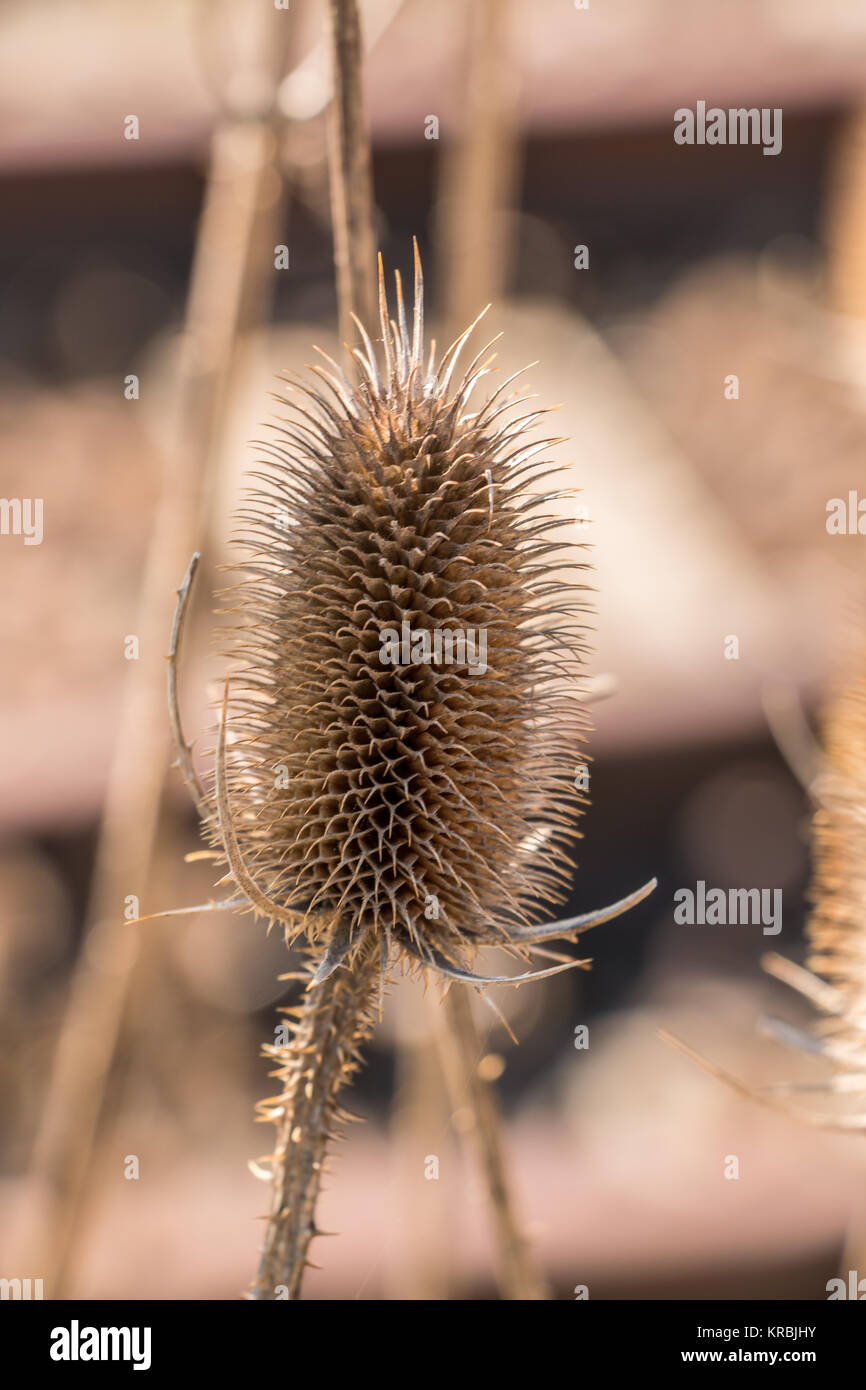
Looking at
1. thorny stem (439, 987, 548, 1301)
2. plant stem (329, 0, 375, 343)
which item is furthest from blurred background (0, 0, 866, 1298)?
plant stem (329, 0, 375, 343)

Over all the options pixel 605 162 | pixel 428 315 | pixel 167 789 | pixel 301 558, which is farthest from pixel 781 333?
pixel 301 558

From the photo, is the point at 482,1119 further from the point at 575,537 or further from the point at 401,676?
the point at 575,537

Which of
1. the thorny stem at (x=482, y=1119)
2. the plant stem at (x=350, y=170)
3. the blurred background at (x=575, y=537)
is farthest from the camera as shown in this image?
the blurred background at (x=575, y=537)

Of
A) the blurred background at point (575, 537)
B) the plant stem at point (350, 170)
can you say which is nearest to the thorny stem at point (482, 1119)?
the blurred background at point (575, 537)

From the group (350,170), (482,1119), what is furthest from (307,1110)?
(350,170)

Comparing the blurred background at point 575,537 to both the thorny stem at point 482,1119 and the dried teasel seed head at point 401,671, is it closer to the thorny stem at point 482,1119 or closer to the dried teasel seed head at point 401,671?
the thorny stem at point 482,1119

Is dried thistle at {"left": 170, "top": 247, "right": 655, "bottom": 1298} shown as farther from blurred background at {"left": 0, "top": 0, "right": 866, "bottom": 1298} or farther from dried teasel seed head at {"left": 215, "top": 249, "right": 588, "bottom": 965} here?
blurred background at {"left": 0, "top": 0, "right": 866, "bottom": 1298}
